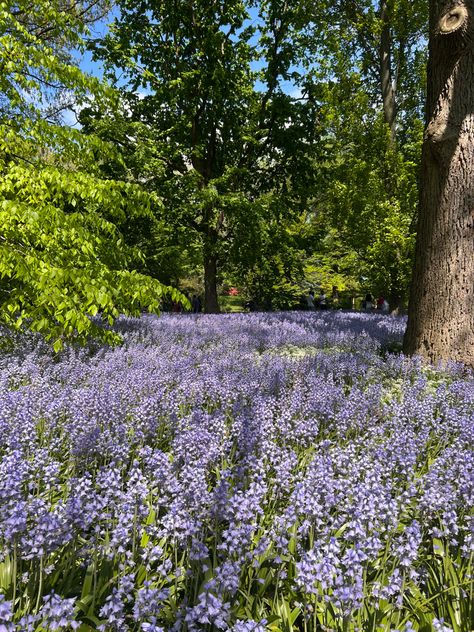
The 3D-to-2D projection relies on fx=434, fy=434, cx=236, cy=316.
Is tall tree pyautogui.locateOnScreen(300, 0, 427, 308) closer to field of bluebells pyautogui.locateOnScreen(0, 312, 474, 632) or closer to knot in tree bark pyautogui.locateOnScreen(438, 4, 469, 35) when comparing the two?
knot in tree bark pyautogui.locateOnScreen(438, 4, 469, 35)

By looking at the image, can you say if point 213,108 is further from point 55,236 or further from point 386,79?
point 55,236

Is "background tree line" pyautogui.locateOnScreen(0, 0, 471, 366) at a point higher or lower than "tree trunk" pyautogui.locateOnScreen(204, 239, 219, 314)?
higher

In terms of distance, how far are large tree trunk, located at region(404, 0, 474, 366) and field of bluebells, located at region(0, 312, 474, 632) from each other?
1485 mm

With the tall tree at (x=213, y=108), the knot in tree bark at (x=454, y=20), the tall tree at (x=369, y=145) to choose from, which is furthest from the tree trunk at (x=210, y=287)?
the knot in tree bark at (x=454, y=20)

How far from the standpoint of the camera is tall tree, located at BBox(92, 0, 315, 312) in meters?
16.1

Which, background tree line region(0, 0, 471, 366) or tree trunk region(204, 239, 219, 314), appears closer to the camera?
background tree line region(0, 0, 471, 366)

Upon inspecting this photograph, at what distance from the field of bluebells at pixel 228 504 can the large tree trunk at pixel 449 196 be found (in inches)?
58.5

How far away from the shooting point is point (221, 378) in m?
5.57

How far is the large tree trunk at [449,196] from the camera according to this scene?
6441 millimetres

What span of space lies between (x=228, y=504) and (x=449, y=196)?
6.21 meters

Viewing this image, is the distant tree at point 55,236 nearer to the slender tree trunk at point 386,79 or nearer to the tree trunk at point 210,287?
the tree trunk at point 210,287

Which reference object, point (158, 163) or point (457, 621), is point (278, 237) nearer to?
point (158, 163)

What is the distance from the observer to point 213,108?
17328 mm

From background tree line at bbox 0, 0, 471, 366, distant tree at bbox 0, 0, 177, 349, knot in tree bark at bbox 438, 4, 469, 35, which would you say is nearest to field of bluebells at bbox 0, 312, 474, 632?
distant tree at bbox 0, 0, 177, 349
